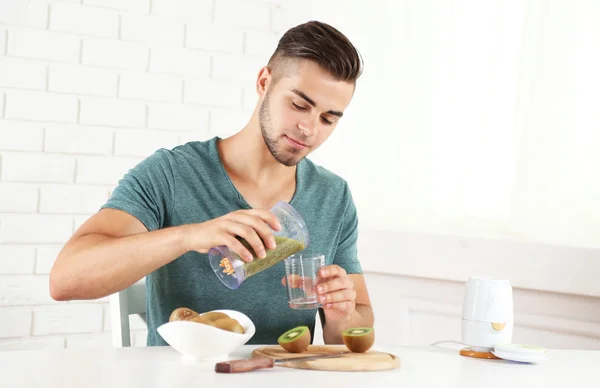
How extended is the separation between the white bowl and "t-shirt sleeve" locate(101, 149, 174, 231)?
43cm

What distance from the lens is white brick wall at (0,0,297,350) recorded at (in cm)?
243

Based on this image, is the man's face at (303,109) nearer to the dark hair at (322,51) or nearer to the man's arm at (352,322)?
the dark hair at (322,51)

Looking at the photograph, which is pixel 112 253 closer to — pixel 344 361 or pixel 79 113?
pixel 344 361

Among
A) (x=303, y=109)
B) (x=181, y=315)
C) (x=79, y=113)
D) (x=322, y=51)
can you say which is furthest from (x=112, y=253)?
(x=79, y=113)

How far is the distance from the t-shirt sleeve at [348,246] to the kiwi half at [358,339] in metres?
0.54

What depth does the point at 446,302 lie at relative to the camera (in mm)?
2562

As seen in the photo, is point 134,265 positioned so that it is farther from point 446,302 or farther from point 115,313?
point 446,302

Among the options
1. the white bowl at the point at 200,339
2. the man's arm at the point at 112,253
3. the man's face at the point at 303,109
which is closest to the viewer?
the white bowl at the point at 200,339

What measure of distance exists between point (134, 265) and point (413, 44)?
1.60 metres

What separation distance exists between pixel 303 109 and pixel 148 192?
1.36ft

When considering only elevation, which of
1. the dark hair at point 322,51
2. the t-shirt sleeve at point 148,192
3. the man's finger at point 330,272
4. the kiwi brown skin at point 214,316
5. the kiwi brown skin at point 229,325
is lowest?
the kiwi brown skin at point 229,325

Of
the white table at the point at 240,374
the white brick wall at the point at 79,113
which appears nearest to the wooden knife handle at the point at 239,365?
the white table at the point at 240,374

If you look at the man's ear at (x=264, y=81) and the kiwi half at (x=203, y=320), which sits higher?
the man's ear at (x=264, y=81)

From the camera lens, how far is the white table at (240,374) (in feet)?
3.72
